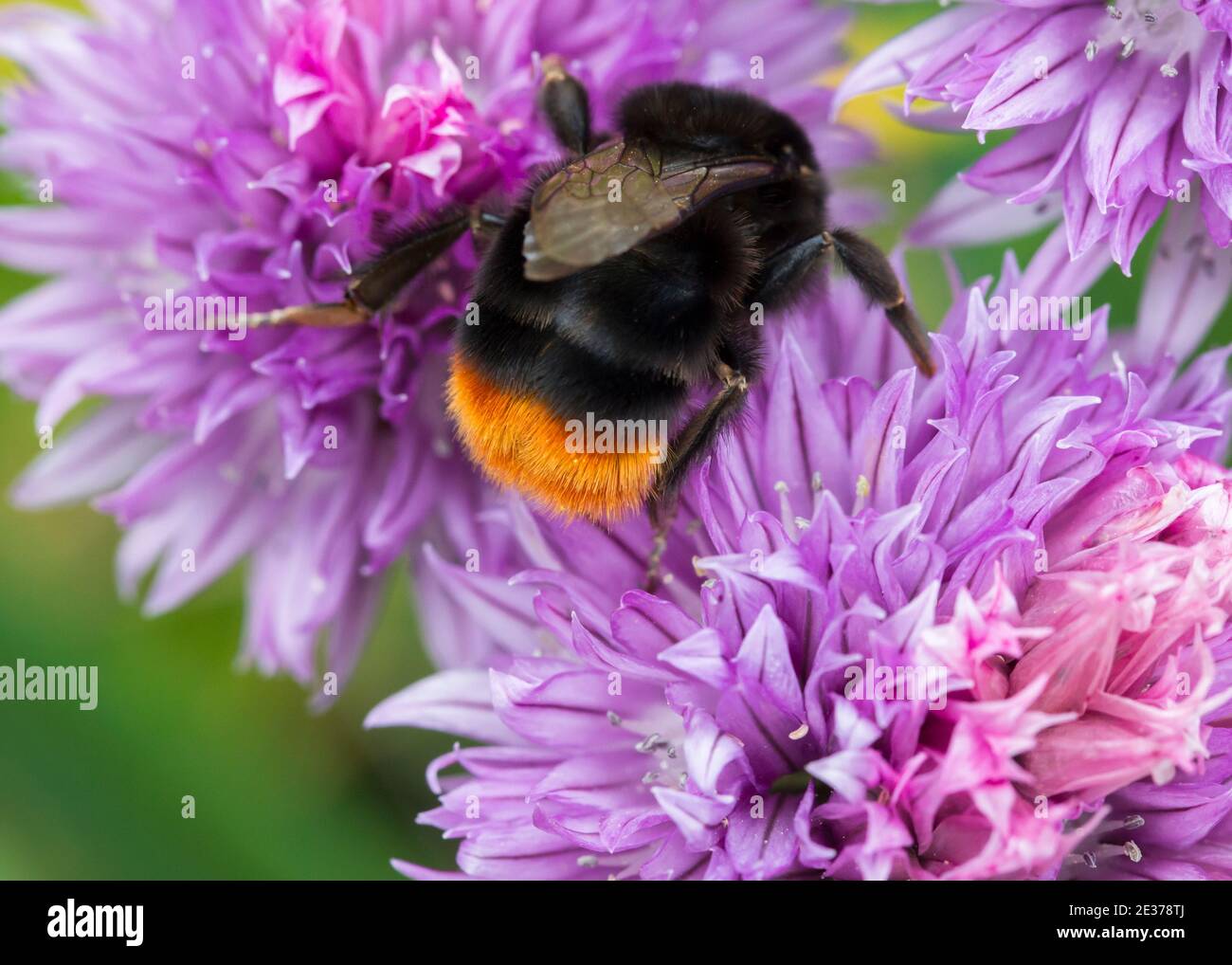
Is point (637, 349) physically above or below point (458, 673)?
above

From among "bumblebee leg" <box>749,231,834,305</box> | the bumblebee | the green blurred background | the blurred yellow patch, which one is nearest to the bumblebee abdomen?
the bumblebee

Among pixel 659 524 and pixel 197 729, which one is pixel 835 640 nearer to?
pixel 659 524

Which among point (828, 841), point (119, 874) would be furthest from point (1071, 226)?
point (119, 874)

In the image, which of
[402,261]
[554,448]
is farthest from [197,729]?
[554,448]

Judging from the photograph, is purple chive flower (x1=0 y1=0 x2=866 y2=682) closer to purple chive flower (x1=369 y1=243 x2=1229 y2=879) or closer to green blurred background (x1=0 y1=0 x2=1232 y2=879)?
purple chive flower (x1=369 y1=243 x2=1229 y2=879)

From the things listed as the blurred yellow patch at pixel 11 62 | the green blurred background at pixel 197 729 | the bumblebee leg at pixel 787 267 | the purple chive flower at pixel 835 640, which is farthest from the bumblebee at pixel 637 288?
the blurred yellow patch at pixel 11 62

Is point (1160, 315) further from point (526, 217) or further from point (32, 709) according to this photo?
point (32, 709)
